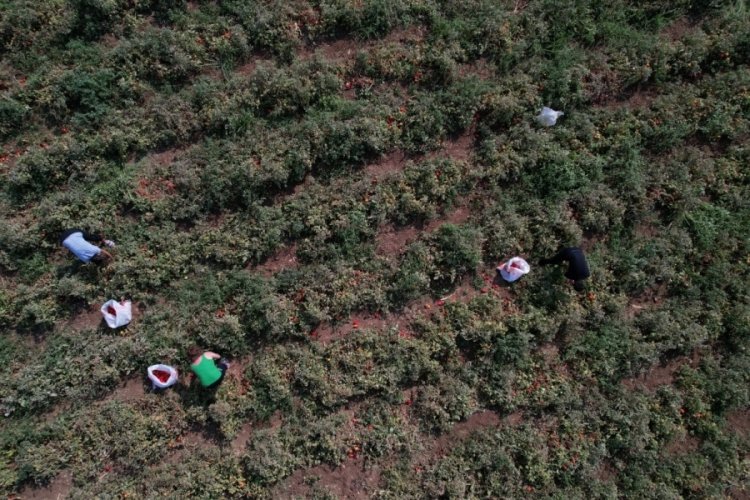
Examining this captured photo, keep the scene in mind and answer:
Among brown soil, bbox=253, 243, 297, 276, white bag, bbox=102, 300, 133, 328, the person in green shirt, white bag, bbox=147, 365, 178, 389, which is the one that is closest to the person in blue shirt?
white bag, bbox=102, 300, 133, 328

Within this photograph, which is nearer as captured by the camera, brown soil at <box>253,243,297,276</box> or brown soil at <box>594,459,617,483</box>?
brown soil at <box>594,459,617,483</box>

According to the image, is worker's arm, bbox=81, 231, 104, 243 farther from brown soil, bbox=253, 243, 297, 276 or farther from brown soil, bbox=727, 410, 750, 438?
brown soil, bbox=727, 410, 750, 438

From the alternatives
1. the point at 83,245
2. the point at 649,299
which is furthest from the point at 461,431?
the point at 83,245

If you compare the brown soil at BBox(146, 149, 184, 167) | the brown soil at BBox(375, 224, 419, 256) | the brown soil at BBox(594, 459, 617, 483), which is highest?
the brown soil at BBox(146, 149, 184, 167)

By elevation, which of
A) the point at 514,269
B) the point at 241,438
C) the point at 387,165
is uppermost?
the point at 387,165

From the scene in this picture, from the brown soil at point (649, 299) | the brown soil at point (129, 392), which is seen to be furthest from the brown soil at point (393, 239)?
the brown soil at point (129, 392)

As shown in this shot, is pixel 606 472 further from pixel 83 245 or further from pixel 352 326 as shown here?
pixel 83 245
